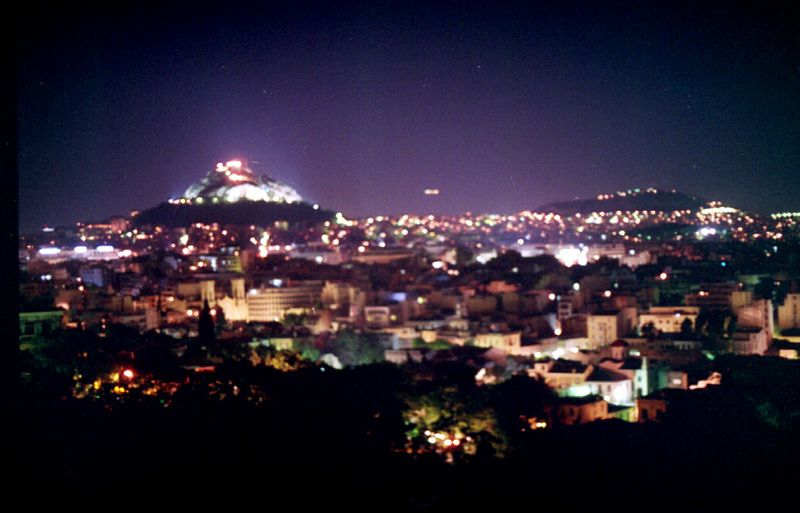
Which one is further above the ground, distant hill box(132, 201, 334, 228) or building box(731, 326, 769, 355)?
distant hill box(132, 201, 334, 228)

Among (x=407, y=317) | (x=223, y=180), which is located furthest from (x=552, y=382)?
(x=223, y=180)

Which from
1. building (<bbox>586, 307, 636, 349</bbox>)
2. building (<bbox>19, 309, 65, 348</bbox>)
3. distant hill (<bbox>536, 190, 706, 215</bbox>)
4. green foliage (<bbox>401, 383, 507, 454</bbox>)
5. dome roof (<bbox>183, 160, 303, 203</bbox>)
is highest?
dome roof (<bbox>183, 160, 303, 203</bbox>)

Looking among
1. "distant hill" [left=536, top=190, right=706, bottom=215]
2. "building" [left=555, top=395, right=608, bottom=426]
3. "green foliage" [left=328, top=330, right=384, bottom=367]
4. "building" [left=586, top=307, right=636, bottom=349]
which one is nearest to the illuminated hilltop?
"distant hill" [left=536, top=190, right=706, bottom=215]

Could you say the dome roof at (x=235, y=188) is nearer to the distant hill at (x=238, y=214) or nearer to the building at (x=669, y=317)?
the distant hill at (x=238, y=214)

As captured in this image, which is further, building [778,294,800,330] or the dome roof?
the dome roof

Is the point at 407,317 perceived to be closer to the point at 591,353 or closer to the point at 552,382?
the point at 591,353

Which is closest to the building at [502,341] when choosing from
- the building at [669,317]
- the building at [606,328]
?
the building at [606,328]

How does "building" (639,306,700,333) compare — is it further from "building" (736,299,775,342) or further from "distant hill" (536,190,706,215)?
"distant hill" (536,190,706,215)
